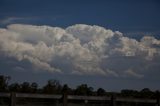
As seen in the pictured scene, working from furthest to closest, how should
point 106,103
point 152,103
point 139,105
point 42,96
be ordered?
point 139,105, point 152,103, point 106,103, point 42,96

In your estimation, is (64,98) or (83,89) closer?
(64,98)

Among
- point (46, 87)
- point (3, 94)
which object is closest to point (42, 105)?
point (3, 94)

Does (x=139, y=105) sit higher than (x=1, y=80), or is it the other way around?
(x=1, y=80)

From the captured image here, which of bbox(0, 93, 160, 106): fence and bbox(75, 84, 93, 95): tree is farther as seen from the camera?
bbox(75, 84, 93, 95): tree

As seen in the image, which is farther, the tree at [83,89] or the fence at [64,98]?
the tree at [83,89]

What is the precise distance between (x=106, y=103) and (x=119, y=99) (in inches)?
38.5

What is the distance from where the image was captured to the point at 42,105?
18.8 meters

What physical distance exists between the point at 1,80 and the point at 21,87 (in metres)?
1.82

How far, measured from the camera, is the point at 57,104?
18.1 meters

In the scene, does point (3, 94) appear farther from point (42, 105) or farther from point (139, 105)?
point (139, 105)

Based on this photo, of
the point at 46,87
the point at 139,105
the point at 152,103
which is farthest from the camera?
the point at 46,87

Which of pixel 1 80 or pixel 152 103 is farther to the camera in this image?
pixel 1 80

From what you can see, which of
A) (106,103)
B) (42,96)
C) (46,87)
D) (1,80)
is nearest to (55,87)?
(46,87)

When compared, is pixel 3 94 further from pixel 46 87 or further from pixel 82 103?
pixel 46 87
